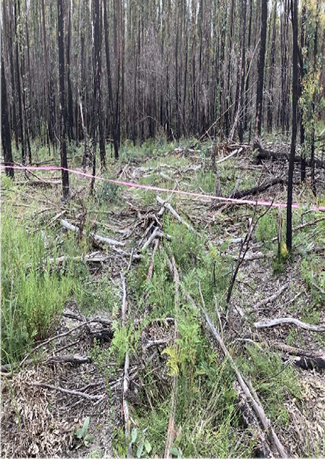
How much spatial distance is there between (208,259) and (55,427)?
1018 millimetres

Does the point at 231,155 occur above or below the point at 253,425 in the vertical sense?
above

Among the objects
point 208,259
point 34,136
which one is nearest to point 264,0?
point 208,259

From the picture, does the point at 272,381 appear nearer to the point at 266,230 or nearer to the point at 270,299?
the point at 270,299

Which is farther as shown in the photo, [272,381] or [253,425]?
[272,381]

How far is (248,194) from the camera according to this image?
12.4 feet

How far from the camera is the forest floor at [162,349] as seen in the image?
1154mm

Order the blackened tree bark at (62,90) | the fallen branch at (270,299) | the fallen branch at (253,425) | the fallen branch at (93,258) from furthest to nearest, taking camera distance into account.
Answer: the blackened tree bark at (62,90), the fallen branch at (93,258), the fallen branch at (270,299), the fallen branch at (253,425)

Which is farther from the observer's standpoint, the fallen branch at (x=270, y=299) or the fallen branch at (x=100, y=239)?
the fallen branch at (x=100, y=239)

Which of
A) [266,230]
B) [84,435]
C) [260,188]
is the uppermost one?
[260,188]

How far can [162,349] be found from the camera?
150 cm

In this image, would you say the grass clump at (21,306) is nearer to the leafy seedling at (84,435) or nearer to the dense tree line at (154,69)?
the leafy seedling at (84,435)

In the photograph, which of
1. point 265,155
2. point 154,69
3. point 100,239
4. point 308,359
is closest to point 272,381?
point 308,359

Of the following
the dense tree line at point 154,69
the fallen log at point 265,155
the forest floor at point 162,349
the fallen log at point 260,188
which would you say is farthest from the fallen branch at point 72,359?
the dense tree line at point 154,69

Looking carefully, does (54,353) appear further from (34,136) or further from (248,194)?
(34,136)
